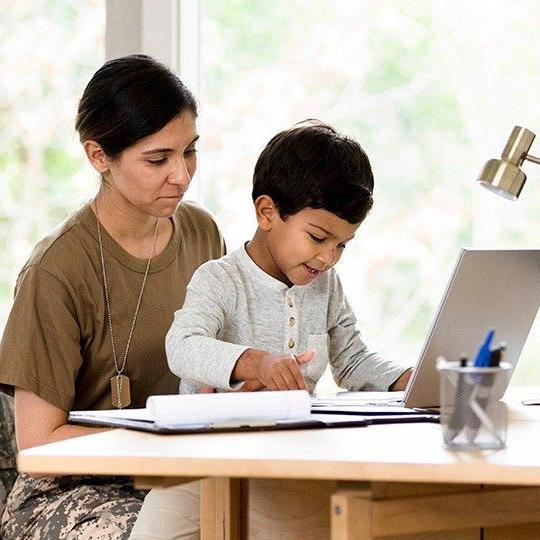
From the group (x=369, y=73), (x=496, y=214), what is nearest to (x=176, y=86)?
(x=369, y=73)

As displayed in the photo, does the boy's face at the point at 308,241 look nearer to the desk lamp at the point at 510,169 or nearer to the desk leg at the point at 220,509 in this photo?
the desk lamp at the point at 510,169

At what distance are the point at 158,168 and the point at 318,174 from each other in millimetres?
323

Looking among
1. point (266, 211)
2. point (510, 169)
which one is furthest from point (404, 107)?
point (510, 169)

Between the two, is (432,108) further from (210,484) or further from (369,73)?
(210,484)

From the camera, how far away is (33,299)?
1.95 m

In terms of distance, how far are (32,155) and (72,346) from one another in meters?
0.92

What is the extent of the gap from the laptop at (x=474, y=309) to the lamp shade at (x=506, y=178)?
0.34ft

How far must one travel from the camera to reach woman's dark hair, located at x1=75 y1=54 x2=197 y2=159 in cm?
Result: 197

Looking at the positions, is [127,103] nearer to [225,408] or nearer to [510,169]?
[510,169]

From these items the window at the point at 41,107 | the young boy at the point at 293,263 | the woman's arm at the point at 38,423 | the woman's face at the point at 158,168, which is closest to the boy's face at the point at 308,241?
the young boy at the point at 293,263

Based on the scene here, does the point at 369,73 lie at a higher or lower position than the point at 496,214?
higher

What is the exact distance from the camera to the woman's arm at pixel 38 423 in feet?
6.24

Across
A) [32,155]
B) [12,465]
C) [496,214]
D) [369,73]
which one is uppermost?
[369,73]

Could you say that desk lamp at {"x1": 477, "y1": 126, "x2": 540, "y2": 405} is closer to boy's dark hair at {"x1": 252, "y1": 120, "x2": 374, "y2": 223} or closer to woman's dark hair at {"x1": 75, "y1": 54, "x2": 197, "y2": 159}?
boy's dark hair at {"x1": 252, "y1": 120, "x2": 374, "y2": 223}
